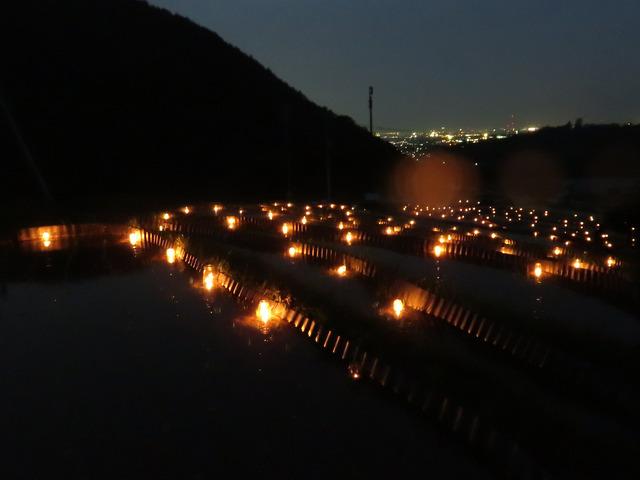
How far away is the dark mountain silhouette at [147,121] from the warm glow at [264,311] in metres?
13.3

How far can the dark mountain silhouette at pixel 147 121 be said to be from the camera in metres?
23.6

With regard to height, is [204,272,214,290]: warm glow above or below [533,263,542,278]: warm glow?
above

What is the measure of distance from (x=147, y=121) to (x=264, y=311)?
22978 mm

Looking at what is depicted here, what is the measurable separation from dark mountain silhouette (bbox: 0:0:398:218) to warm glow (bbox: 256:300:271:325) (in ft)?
43.6

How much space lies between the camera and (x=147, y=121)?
2844 cm

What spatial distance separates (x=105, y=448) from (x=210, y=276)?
5.03m

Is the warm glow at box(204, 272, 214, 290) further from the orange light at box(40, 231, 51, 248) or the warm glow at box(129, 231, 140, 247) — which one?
the orange light at box(40, 231, 51, 248)

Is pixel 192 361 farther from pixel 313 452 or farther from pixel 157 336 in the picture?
pixel 313 452

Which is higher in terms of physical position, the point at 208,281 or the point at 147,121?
the point at 147,121

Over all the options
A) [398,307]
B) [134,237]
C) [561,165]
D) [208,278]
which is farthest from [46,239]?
[561,165]

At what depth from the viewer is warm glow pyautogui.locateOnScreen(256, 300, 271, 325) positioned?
24.5 feet

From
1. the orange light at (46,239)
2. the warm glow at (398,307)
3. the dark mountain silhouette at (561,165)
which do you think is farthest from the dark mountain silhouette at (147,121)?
the warm glow at (398,307)

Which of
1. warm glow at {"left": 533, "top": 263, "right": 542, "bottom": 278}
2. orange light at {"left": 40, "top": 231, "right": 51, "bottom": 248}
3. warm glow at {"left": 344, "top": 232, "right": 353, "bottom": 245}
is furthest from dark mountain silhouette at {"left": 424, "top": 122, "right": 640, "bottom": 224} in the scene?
orange light at {"left": 40, "top": 231, "right": 51, "bottom": 248}

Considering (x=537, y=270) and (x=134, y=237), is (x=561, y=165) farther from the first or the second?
(x=134, y=237)
